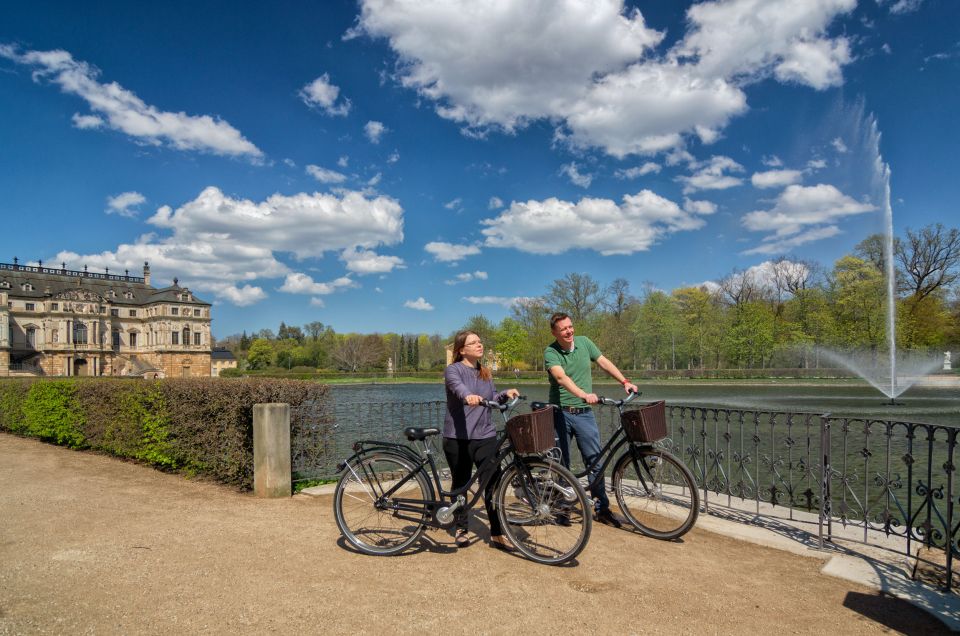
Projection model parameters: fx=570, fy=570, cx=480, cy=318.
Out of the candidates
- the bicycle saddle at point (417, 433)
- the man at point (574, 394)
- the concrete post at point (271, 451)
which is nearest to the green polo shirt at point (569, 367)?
the man at point (574, 394)

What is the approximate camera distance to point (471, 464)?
482 centimetres

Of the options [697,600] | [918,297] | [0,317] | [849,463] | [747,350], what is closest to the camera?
[697,600]

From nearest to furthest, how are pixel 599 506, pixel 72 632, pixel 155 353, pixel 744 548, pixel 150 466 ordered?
pixel 72 632, pixel 744 548, pixel 599 506, pixel 150 466, pixel 155 353

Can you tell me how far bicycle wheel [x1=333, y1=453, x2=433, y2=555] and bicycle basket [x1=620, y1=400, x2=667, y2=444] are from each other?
1810 millimetres

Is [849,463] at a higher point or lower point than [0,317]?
lower

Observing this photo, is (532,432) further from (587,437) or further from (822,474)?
(822,474)

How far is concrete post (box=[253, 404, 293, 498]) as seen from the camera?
6.68m

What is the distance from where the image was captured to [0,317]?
265 feet

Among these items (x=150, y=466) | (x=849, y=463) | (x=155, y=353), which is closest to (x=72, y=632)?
(x=150, y=466)

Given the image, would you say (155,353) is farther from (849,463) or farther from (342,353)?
(849,463)

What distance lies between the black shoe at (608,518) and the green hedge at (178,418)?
3.78m

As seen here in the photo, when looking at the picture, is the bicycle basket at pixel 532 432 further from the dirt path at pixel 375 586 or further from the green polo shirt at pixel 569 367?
the green polo shirt at pixel 569 367

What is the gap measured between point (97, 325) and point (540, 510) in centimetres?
10780

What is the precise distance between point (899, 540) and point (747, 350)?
2084 inches
